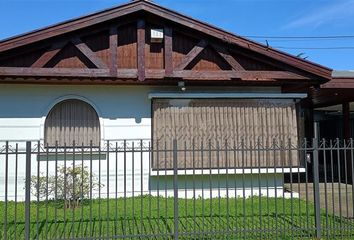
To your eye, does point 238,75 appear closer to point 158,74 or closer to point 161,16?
point 158,74

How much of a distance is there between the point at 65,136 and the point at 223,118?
3986 millimetres

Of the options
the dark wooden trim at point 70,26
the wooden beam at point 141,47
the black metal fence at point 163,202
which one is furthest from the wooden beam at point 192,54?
the black metal fence at point 163,202

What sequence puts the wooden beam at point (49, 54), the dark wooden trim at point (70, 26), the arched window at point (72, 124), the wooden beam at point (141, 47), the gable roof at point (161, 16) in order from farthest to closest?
the arched window at point (72, 124) < the wooden beam at point (141, 47) < the wooden beam at point (49, 54) < the gable roof at point (161, 16) < the dark wooden trim at point (70, 26)

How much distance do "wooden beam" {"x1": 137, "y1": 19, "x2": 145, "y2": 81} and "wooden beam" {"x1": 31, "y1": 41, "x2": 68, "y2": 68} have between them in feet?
5.49

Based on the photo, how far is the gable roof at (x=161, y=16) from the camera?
9188 mm

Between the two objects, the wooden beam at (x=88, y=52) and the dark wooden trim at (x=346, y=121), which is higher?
the wooden beam at (x=88, y=52)

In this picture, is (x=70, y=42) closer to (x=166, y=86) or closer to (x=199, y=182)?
(x=166, y=86)

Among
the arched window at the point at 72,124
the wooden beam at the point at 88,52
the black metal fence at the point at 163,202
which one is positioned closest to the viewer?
the black metal fence at the point at 163,202

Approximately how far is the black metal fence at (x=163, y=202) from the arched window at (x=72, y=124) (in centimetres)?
46

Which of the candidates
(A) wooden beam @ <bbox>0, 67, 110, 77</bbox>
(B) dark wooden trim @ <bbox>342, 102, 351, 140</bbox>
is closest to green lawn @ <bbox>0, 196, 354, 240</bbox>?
(A) wooden beam @ <bbox>0, 67, 110, 77</bbox>

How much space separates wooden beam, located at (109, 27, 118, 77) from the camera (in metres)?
9.59

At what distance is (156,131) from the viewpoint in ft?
33.9

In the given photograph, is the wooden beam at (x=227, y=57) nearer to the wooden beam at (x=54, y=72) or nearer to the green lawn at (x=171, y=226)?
the wooden beam at (x=54, y=72)

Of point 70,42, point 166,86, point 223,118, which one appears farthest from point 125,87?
point 223,118
